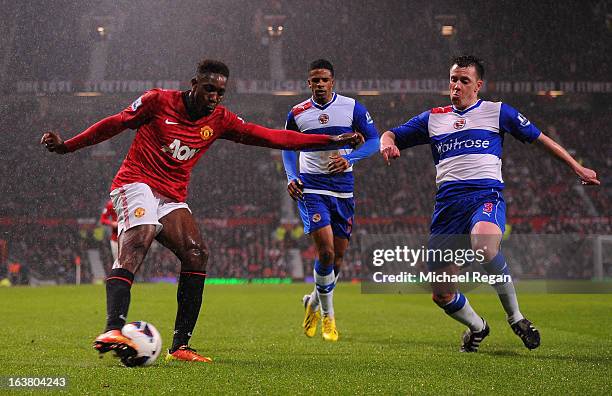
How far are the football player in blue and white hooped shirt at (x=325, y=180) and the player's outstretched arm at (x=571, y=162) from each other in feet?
6.16

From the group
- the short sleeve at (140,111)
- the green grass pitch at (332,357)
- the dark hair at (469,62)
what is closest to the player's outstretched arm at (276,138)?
the short sleeve at (140,111)

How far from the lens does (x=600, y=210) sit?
28.4m

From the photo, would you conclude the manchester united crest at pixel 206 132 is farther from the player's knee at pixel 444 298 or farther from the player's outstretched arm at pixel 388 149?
the player's knee at pixel 444 298

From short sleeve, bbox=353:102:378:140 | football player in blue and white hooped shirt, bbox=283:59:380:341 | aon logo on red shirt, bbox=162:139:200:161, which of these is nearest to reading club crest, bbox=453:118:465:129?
football player in blue and white hooped shirt, bbox=283:59:380:341

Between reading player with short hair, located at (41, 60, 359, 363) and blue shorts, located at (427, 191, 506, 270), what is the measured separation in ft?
3.93

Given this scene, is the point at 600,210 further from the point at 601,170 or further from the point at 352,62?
the point at 352,62

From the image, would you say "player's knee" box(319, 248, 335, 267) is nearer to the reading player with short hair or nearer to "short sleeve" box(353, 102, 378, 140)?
"short sleeve" box(353, 102, 378, 140)

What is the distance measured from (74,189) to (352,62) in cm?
1120

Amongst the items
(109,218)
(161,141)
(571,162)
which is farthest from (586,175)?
(109,218)

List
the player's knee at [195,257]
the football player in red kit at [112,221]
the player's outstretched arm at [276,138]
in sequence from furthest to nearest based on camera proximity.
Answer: the football player in red kit at [112,221], the player's outstretched arm at [276,138], the player's knee at [195,257]

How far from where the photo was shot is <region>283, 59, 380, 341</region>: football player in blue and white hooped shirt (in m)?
7.50

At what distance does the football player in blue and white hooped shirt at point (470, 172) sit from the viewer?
590 cm

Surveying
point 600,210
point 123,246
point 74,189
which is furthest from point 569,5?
point 123,246

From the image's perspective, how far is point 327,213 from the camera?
757 centimetres
